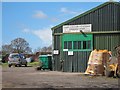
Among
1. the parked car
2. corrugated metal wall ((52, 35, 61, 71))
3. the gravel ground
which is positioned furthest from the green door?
the parked car

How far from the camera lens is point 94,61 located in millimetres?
23703

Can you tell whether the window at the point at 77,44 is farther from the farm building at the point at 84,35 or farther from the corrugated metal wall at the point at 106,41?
the corrugated metal wall at the point at 106,41

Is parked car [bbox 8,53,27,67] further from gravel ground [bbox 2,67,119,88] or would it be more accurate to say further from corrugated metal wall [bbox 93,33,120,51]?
gravel ground [bbox 2,67,119,88]

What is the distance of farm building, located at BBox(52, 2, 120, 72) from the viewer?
27.4 m

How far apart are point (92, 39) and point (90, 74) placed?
219 inches

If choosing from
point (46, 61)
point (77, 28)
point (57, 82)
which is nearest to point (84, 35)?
point (77, 28)

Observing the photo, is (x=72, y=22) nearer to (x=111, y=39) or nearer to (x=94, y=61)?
(x=111, y=39)

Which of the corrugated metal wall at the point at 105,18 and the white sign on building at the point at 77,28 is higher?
the corrugated metal wall at the point at 105,18

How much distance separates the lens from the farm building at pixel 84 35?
2742cm

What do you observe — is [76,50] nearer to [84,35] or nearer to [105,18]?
[84,35]

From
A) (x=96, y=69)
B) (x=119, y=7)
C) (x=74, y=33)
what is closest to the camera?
(x=96, y=69)

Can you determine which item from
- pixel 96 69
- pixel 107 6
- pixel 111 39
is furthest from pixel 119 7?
pixel 96 69

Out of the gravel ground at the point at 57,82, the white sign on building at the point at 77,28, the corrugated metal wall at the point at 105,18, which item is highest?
A: the corrugated metal wall at the point at 105,18

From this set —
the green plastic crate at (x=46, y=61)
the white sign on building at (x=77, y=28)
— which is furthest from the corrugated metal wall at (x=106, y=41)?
the green plastic crate at (x=46, y=61)
